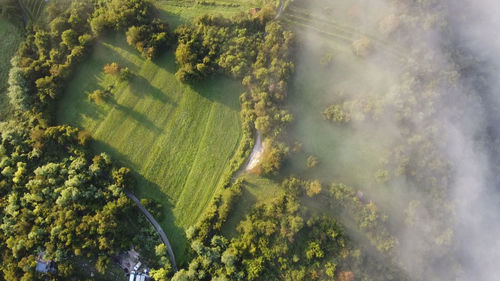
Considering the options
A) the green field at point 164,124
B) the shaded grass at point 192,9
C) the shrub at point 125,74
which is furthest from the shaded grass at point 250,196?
the shaded grass at point 192,9

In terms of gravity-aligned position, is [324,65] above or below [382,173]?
above

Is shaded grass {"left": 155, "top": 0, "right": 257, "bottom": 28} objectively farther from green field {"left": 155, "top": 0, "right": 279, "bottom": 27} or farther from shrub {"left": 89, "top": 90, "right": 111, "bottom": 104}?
shrub {"left": 89, "top": 90, "right": 111, "bottom": 104}

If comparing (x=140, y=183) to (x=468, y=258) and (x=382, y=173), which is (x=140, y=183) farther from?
(x=468, y=258)

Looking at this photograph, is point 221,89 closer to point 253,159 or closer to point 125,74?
point 253,159

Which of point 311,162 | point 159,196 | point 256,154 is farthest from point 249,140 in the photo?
point 159,196

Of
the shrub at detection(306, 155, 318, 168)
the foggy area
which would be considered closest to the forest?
the shrub at detection(306, 155, 318, 168)

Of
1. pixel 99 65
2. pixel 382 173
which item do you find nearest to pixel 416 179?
pixel 382 173
